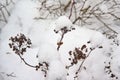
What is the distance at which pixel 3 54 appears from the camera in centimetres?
206

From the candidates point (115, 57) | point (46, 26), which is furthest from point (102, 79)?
point (46, 26)

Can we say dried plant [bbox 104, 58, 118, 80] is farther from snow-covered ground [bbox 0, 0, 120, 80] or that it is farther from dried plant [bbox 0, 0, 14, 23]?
dried plant [bbox 0, 0, 14, 23]

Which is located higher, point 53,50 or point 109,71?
point 53,50

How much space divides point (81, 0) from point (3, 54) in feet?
2.61

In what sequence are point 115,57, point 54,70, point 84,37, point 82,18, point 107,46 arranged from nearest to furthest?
1. point 54,70
2. point 115,57
3. point 107,46
4. point 84,37
5. point 82,18

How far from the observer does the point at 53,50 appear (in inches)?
65.4

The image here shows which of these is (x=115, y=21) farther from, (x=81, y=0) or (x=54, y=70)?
(x=54, y=70)

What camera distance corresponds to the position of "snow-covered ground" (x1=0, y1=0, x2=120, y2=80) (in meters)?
1.60

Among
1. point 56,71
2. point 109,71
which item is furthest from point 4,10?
point 109,71

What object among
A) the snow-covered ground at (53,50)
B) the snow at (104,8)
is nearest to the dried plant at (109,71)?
the snow-covered ground at (53,50)

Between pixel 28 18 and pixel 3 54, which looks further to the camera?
pixel 28 18

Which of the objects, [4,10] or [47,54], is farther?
[4,10]

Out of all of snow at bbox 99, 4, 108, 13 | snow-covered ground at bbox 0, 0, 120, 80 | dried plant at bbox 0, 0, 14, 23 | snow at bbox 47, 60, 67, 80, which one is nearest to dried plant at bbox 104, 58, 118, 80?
snow-covered ground at bbox 0, 0, 120, 80

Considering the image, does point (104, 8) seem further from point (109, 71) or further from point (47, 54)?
point (47, 54)
